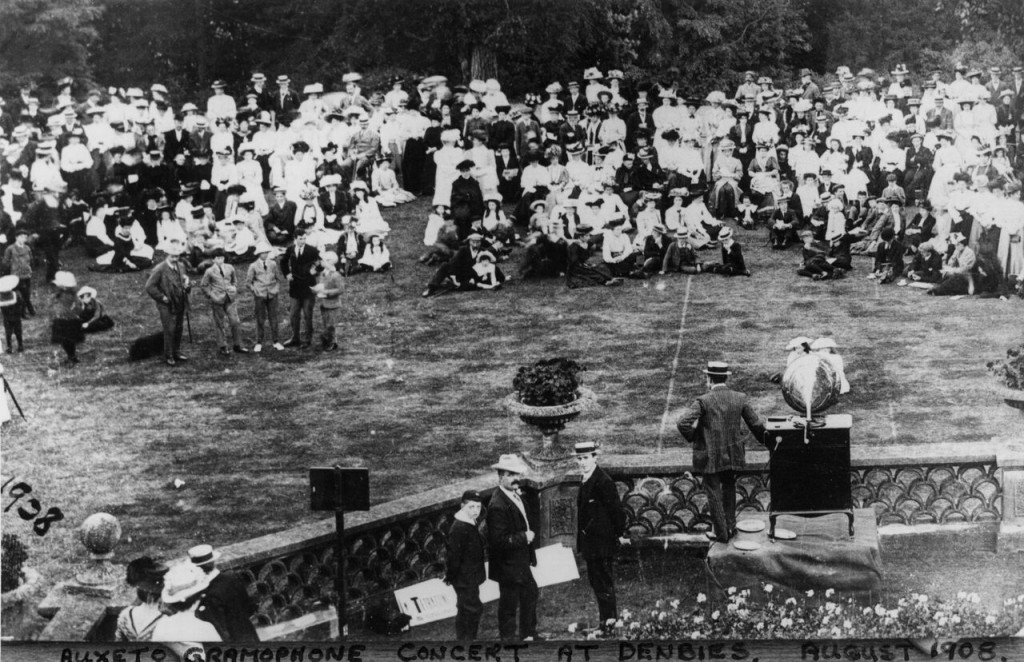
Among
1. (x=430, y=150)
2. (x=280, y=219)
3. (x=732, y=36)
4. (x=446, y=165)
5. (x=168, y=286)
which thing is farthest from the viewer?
(x=446, y=165)

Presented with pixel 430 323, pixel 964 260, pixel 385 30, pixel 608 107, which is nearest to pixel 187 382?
pixel 430 323

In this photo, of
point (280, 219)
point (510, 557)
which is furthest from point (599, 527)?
point (280, 219)

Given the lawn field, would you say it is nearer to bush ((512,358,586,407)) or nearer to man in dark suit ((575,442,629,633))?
bush ((512,358,586,407))

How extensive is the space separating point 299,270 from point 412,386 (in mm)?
987

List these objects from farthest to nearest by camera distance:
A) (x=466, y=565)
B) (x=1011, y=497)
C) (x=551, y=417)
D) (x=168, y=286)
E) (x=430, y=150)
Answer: (x=430, y=150), (x=168, y=286), (x=551, y=417), (x=1011, y=497), (x=466, y=565)

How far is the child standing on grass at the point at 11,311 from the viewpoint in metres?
8.29

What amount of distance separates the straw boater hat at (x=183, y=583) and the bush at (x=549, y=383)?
2.02 metres

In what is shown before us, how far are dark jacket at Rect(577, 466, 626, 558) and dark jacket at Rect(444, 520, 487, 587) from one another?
1.94 ft

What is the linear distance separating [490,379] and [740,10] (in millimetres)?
2584

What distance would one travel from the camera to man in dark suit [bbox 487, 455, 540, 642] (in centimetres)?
782

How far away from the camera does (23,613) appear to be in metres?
7.86

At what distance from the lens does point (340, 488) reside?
768cm

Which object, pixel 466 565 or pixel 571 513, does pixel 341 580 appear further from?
pixel 571 513

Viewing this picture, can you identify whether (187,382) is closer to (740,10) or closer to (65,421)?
(65,421)
